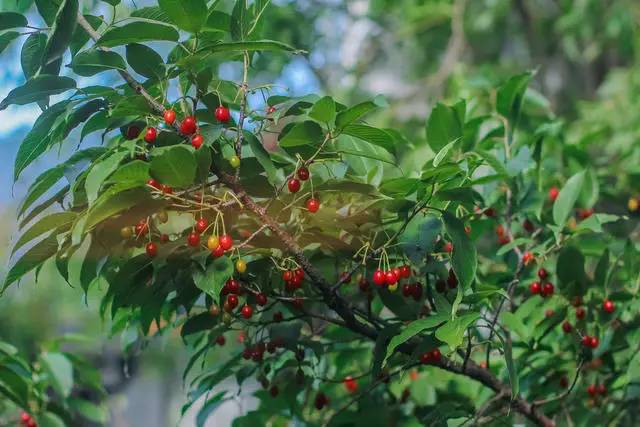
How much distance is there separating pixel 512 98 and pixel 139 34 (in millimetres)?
570

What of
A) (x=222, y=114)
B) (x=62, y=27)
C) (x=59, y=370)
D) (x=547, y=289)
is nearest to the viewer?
Answer: (x=62, y=27)

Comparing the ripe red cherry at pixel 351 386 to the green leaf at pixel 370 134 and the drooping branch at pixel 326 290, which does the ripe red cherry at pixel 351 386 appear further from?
the green leaf at pixel 370 134

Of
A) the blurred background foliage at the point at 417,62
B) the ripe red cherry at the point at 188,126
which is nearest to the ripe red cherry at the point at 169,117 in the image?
the ripe red cherry at the point at 188,126

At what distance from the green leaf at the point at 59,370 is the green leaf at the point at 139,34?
630 millimetres

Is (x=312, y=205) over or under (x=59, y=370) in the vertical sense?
over

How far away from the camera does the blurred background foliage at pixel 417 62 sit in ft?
9.47

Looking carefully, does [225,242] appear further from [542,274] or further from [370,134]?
[542,274]

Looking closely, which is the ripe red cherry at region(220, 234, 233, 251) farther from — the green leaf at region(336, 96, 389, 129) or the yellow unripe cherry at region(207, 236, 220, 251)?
the green leaf at region(336, 96, 389, 129)

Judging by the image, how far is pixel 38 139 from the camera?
2.44 feet

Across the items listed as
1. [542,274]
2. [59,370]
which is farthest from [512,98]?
[59,370]

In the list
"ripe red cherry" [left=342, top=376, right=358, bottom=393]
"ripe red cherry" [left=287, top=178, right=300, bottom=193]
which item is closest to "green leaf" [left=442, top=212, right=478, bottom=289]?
"ripe red cherry" [left=287, top=178, right=300, bottom=193]

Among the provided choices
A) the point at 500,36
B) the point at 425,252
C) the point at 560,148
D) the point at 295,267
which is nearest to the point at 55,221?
the point at 295,267

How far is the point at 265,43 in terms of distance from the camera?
0.67 metres

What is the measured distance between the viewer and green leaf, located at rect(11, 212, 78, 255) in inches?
29.0
